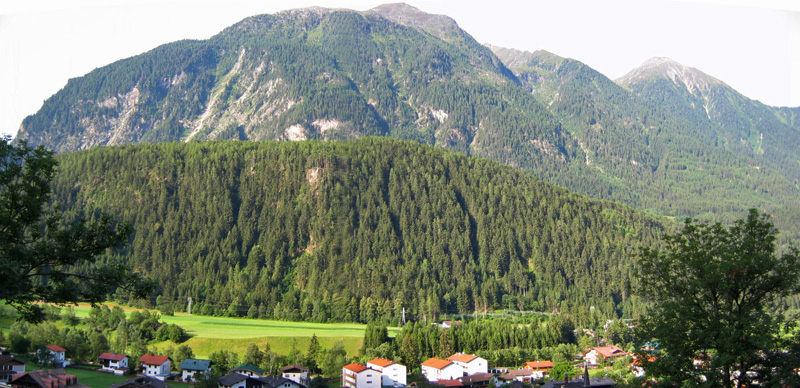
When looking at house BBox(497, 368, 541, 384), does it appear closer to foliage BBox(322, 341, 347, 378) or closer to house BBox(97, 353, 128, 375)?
foliage BBox(322, 341, 347, 378)

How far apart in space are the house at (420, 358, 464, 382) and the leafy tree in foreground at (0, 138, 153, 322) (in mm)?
58236

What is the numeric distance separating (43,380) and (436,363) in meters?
41.8

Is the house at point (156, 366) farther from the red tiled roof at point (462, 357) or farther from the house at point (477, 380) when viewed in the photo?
the red tiled roof at point (462, 357)

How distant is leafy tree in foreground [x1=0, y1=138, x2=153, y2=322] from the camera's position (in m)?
15.4

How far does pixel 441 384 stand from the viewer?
65.6 m

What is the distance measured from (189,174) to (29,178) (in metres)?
130

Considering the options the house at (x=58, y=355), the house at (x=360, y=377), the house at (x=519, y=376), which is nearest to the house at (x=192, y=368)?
the house at (x=58, y=355)

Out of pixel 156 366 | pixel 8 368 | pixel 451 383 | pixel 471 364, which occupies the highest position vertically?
pixel 8 368

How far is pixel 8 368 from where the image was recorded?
164 feet

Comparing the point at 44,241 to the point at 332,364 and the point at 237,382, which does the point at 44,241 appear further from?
the point at 332,364

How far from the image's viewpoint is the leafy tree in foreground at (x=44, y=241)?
50.6ft

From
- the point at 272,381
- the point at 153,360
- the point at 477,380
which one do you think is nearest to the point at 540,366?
the point at 477,380

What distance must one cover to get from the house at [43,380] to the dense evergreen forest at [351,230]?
5560 cm

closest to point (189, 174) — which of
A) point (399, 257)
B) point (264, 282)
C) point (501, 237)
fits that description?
point (264, 282)
